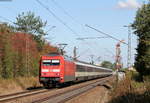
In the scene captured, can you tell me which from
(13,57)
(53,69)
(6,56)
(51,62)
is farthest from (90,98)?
(13,57)

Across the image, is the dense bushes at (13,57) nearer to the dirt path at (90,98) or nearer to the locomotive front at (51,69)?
the locomotive front at (51,69)

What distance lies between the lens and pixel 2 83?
3494 centimetres

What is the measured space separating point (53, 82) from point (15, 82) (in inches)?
161

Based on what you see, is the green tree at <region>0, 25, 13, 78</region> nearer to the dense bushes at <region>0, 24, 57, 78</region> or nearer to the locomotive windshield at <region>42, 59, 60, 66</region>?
the dense bushes at <region>0, 24, 57, 78</region>

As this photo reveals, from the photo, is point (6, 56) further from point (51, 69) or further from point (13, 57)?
point (51, 69)

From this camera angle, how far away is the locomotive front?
117 feet

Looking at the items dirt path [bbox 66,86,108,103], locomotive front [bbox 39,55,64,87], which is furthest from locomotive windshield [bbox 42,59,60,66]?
dirt path [bbox 66,86,108,103]

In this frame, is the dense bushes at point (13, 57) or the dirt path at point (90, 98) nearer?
the dirt path at point (90, 98)

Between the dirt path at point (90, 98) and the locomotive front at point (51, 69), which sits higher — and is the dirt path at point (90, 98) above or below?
below

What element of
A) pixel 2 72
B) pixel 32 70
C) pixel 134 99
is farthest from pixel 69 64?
pixel 134 99

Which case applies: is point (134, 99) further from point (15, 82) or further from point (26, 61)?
point (26, 61)

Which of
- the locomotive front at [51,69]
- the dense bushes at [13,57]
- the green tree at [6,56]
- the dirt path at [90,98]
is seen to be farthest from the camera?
the dense bushes at [13,57]

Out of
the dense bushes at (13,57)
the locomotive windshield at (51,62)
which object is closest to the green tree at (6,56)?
the dense bushes at (13,57)

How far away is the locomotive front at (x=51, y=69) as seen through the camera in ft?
117
